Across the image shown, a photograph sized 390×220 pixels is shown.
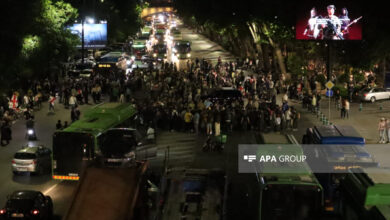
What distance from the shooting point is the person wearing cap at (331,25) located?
1805 inches

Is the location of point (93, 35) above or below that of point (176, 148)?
above

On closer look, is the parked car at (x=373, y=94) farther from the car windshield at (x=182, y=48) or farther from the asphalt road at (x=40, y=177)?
the car windshield at (x=182, y=48)

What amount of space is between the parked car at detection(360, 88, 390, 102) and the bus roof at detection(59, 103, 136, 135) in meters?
21.2

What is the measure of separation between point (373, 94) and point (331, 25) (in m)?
5.60

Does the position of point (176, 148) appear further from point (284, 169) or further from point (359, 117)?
point (359, 117)

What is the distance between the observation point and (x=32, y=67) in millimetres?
49250

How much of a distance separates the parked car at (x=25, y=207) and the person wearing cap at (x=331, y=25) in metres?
30.4

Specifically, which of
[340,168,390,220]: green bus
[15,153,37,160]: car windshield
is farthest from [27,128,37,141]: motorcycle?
[340,168,390,220]: green bus

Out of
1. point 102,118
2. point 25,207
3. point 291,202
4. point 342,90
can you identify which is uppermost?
point 342,90

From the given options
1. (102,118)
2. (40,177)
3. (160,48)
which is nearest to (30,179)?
(40,177)

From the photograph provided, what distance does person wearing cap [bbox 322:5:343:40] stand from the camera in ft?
150

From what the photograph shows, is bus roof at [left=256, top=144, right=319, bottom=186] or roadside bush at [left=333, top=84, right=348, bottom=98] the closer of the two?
bus roof at [left=256, top=144, right=319, bottom=186]

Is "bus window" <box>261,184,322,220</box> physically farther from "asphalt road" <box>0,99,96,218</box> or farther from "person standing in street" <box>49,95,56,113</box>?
"person standing in street" <box>49,95,56,113</box>

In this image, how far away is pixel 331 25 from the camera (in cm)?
4606
